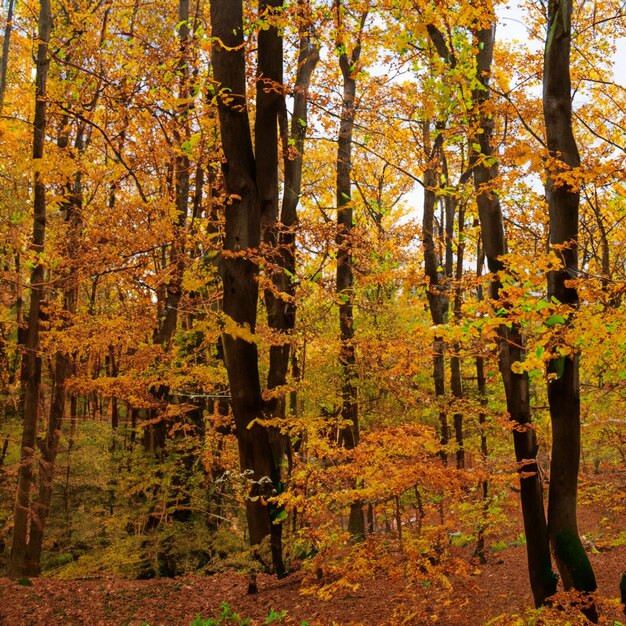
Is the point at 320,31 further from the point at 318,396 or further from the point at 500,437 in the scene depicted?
the point at 500,437

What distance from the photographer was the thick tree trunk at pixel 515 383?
6.04m

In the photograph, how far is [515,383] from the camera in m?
6.47

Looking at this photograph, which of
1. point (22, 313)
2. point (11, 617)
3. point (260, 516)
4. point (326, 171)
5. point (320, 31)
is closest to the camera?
point (260, 516)

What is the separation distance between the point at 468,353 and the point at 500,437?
5698 mm

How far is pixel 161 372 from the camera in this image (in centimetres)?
1053

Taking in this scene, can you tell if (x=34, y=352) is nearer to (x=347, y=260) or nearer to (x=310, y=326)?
(x=310, y=326)

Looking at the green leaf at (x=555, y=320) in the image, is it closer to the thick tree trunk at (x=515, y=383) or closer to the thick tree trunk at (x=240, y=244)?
the thick tree trunk at (x=515, y=383)

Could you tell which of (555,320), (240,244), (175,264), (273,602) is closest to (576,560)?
(555,320)

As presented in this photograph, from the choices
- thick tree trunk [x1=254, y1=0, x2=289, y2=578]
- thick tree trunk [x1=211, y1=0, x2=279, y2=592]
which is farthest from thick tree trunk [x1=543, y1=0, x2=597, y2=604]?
thick tree trunk [x1=211, y1=0, x2=279, y2=592]

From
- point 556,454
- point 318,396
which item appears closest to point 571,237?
point 556,454

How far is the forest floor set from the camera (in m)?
6.55

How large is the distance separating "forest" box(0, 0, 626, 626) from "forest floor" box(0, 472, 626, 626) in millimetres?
70

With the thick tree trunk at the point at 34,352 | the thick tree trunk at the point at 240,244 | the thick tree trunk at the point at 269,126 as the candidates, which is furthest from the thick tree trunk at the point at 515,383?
the thick tree trunk at the point at 34,352

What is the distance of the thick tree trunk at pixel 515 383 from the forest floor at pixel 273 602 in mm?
583
